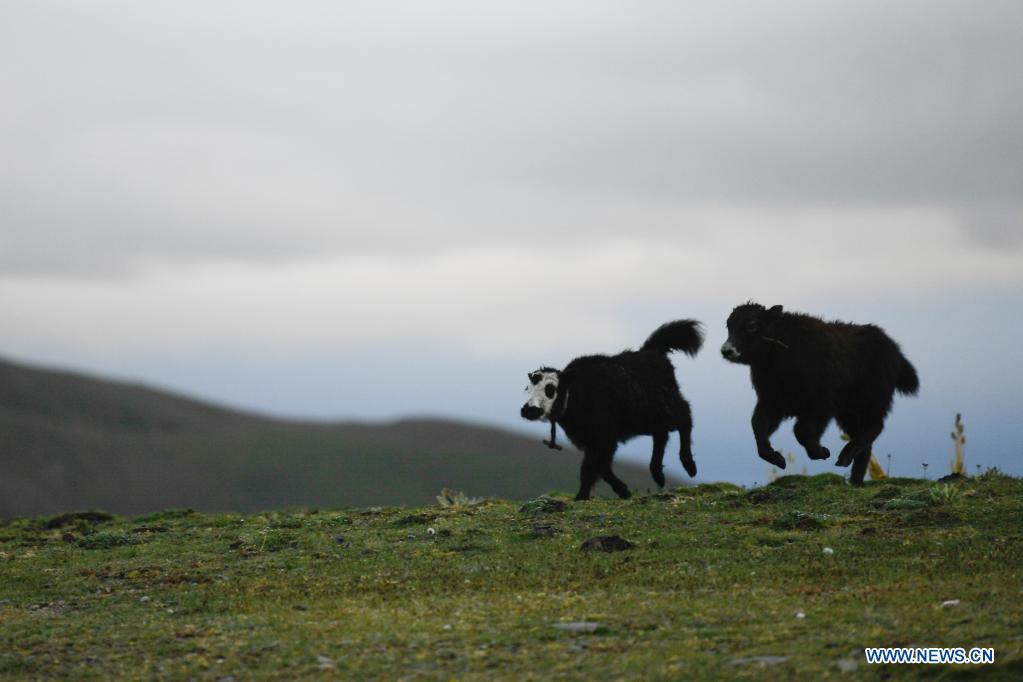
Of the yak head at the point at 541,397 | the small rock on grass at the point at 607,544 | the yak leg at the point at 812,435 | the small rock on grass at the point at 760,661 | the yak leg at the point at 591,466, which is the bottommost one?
the small rock on grass at the point at 760,661

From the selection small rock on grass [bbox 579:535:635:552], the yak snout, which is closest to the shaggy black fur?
the yak snout

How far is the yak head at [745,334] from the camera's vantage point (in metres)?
19.8

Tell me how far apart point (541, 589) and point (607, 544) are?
203 cm

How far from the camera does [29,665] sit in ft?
39.2

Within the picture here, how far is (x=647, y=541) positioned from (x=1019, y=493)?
5.72 metres

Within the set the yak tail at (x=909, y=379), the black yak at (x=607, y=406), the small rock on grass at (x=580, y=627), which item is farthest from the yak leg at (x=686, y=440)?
the small rock on grass at (x=580, y=627)

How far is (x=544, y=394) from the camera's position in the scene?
21109 mm

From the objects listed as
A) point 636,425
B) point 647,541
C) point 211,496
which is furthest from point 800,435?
point 211,496

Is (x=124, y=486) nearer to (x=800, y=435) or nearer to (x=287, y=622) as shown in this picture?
(x=800, y=435)

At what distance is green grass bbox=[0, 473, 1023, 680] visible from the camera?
10836mm

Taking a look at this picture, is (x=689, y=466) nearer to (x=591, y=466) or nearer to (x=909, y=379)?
(x=591, y=466)

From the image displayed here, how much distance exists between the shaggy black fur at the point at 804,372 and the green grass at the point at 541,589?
36.8 inches

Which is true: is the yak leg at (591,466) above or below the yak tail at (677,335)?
below

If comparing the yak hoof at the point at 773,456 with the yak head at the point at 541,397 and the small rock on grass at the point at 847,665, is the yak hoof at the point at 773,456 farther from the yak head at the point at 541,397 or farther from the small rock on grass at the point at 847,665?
the small rock on grass at the point at 847,665
